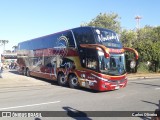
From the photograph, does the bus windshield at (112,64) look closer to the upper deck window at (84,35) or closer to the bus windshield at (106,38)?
the bus windshield at (106,38)

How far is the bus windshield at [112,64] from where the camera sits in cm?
1538

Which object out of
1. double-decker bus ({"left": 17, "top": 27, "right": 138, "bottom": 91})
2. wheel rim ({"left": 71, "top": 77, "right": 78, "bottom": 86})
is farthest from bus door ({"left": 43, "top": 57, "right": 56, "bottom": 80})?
wheel rim ({"left": 71, "top": 77, "right": 78, "bottom": 86})

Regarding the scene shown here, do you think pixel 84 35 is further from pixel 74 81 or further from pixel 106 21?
pixel 106 21

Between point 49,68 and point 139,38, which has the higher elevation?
point 139,38

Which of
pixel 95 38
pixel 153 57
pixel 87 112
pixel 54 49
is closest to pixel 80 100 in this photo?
pixel 87 112

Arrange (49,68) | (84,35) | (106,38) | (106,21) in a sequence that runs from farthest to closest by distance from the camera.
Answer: (106,21) → (49,68) → (84,35) → (106,38)

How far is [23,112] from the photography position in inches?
394

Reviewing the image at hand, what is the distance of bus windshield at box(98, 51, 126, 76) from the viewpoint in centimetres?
1538

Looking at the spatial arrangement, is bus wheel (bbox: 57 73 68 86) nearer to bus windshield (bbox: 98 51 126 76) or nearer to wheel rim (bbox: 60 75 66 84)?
wheel rim (bbox: 60 75 66 84)

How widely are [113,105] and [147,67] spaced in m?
27.7

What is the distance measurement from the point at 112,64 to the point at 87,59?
1.47m

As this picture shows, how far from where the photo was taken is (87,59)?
16.2 m

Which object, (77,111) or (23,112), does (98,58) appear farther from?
(23,112)

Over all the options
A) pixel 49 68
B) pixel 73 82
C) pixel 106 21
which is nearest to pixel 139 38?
pixel 106 21
